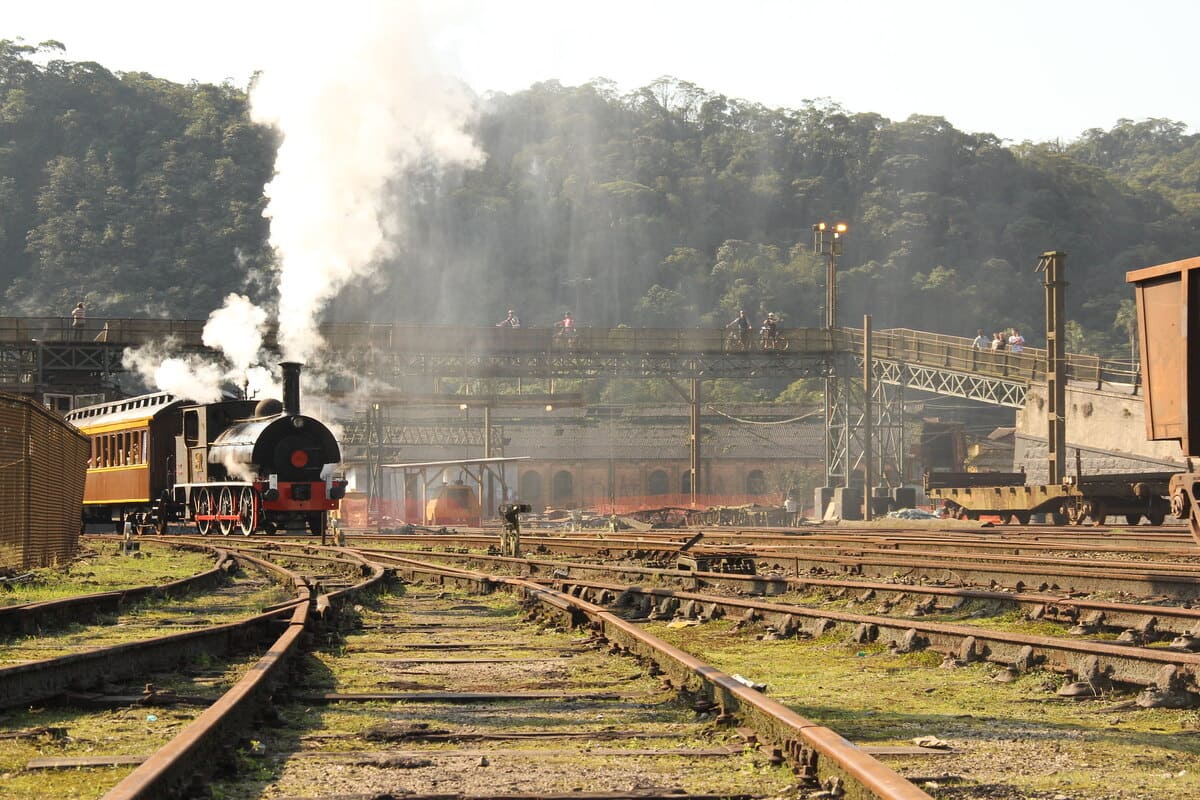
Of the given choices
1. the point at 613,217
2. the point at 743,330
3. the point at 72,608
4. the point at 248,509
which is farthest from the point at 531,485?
the point at 72,608

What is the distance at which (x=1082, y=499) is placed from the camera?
102 ft

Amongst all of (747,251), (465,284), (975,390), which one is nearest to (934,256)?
(747,251)

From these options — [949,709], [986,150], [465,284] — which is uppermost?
[986,150]

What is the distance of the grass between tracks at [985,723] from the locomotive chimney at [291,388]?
18.3 meters

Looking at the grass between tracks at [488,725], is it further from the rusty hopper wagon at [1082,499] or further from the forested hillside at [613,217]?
the forested hillside at [613,217]

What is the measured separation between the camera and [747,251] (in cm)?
13038

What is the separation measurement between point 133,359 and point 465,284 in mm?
85939

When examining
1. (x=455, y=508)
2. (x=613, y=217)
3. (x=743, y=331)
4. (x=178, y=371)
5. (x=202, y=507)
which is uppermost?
(x=613, y=217)

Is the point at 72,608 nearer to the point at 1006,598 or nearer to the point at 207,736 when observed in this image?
the point at 207,736

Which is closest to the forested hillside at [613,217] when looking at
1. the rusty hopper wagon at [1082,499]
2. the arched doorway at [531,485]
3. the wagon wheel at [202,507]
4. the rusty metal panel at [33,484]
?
the arched doorway at [531,485]

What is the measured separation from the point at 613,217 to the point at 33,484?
12277 cm

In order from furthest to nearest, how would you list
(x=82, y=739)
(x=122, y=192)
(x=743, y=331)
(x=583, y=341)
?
1. (x=122, y=192)
2. (x=743, y=331)
3. (x=583, y=341)
4. (x=82, y=739)

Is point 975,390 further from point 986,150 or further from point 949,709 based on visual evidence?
point 986,150

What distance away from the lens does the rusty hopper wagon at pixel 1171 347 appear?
446 inches
